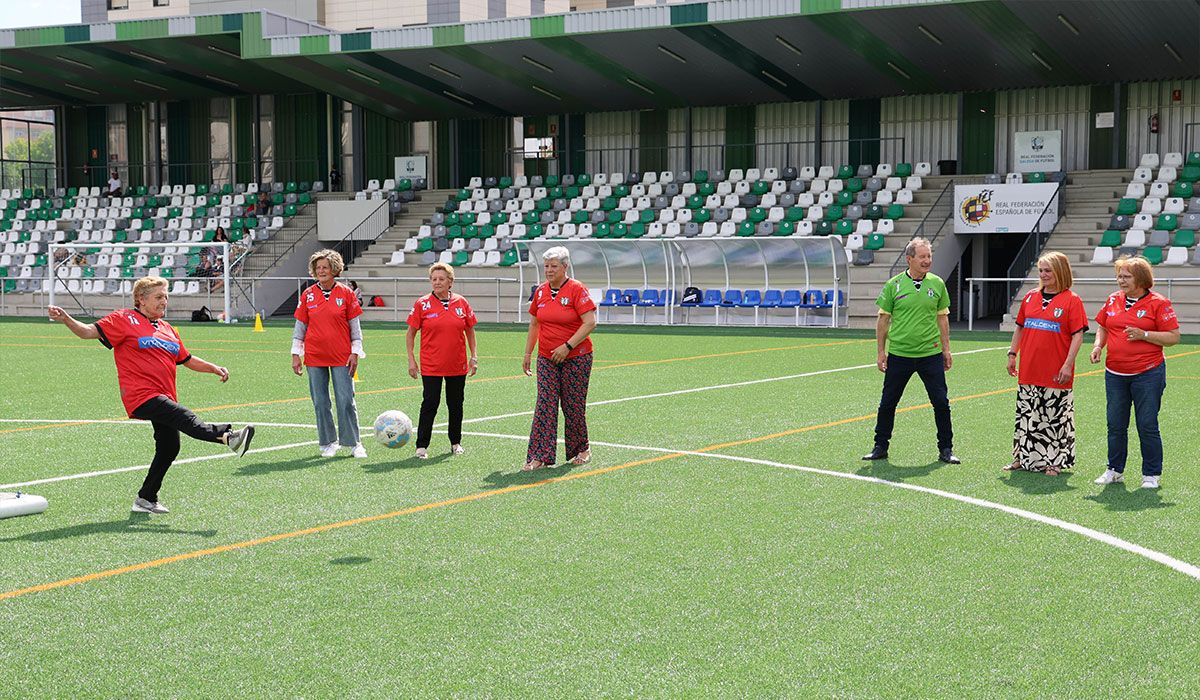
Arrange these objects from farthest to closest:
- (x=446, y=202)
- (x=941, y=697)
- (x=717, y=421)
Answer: (x=446, y=202), (x=717, y=421), (x=941, y=697)

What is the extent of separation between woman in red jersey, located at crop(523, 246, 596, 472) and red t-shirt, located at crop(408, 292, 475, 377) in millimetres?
793

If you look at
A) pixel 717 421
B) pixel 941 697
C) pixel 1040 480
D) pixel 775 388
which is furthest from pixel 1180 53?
pixel 941 697

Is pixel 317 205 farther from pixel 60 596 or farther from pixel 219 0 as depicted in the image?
pixel 60 596

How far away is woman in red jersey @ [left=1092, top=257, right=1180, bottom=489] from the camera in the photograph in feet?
28.9

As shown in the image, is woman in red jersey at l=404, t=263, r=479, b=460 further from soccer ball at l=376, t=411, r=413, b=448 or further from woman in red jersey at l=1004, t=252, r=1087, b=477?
woman in red jersey at l=1004, t=252, r=1087, b=477

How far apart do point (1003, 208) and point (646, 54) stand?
388 inches

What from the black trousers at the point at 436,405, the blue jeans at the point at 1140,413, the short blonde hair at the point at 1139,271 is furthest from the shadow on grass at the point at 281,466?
the short blonde hair at the point at 1139,271

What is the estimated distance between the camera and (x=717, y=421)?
1269 centimetres

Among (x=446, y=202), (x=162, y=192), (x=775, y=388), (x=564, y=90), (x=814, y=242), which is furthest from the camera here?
(x=162, y=192)

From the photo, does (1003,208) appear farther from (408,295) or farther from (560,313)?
(560,313)

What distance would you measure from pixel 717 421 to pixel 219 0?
42.1m

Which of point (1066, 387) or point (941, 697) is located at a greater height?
point (1066, 387)

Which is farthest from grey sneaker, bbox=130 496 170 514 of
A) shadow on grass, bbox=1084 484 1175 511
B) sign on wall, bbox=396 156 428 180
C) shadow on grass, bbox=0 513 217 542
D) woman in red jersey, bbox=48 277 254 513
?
sign on wall, bbox=396 156 428 180

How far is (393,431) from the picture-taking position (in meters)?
10.6
